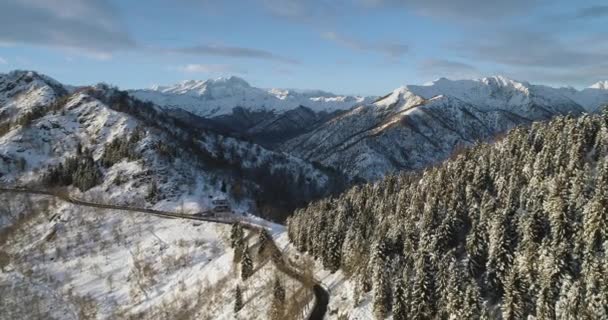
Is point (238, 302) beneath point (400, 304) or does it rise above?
beneath

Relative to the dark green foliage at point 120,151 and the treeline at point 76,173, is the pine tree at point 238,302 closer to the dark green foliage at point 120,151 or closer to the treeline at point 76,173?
the treeline at point 76,173

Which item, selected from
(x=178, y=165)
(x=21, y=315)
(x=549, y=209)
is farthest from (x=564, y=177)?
(x=178, y=165)

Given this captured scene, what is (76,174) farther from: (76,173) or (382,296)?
(382,296)

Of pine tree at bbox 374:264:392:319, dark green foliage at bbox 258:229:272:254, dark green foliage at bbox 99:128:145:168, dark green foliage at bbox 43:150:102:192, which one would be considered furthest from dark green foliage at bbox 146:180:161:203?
pine tree at bbox 374:264:392:319

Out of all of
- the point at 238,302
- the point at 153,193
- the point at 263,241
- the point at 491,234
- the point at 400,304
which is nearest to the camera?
the point at 400,304

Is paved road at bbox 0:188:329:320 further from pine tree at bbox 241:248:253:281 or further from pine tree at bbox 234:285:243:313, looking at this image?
pine tree at bbox 234:285:243:313

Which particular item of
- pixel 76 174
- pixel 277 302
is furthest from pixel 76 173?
pixel 277 302

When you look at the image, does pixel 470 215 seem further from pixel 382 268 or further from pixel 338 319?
pixel 338 319

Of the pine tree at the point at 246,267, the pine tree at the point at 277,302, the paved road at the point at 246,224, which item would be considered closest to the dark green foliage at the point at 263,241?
the paved road at the point at 246,224
